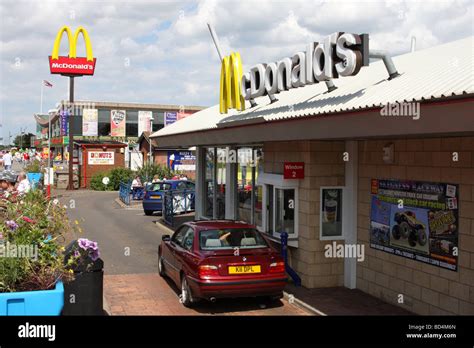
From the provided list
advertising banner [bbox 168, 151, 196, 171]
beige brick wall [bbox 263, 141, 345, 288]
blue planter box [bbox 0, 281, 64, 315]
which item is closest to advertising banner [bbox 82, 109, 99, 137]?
advertising banner [bbox 168, 151, 196, 171]

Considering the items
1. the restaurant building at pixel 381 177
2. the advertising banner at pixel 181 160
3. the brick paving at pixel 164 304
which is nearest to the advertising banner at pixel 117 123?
the advertising banner at pixel 181 160

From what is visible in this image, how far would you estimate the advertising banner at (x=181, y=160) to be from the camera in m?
44.4

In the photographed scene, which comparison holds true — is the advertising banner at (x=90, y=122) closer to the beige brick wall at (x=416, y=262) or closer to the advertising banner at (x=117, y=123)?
the advertising banner at (x=117, y=123)

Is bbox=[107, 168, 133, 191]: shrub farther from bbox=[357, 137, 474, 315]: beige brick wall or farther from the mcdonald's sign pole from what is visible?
bbox=[357, 137, 474, 315]: beige brick wall

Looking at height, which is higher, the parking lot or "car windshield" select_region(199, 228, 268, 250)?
"car windshield" select_region(199, 228, 268, 250)

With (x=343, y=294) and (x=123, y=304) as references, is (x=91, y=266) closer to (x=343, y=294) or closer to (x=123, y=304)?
(x=123, y=304)

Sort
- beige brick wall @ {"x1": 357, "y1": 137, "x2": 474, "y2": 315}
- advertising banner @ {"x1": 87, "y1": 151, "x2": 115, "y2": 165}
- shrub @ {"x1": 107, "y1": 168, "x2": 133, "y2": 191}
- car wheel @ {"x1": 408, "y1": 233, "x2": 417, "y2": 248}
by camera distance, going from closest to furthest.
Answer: beige brick wall @ {"x1": 357, "y1": 137, "x2": 474, "y2": 315}
car wheel @ {"x1": 408, "y1": 233, "x2": 417, "y2": 248}
shrub @ {"x1": 107, "y1": 168, "x2": 133, "y2": 191}
advertising banner @ {"x1": 87, "y1": 151, "x2": 115, "y2": 165}

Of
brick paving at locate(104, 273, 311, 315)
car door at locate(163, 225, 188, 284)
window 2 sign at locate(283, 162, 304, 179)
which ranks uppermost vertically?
window 2 sign at locate(283, 162, 304, 179)

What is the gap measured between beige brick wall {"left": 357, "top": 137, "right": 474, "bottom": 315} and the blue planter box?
559 cm

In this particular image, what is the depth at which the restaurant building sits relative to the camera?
289 inches

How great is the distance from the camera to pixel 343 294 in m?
10.2
